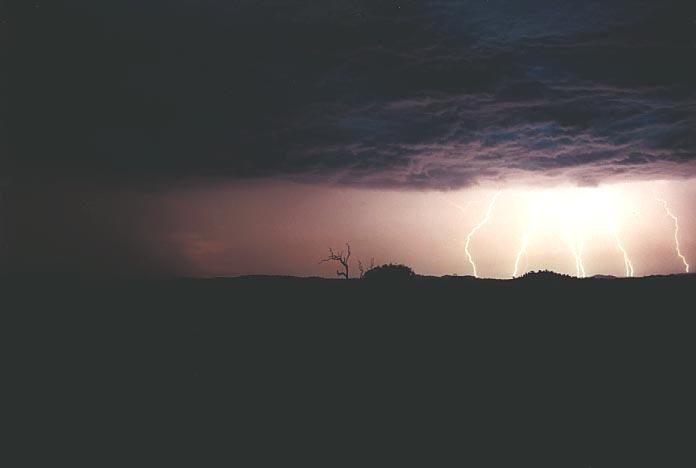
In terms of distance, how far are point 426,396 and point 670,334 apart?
6.96 m

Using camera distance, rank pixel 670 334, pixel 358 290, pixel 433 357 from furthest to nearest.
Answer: pixel 358 290
pixel 670 334
pixel 433 357

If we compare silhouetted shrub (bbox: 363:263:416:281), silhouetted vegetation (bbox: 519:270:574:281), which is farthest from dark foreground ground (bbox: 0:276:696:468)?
silhouetted shrub (bbox: 363:263:416:281)

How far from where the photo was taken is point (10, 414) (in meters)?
7.83

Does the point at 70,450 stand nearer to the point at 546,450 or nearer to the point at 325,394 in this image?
the point at 325,394

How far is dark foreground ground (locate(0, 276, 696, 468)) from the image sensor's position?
22.0 ft

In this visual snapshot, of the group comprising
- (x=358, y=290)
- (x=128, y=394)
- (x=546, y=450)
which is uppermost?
(x=358, y=290)

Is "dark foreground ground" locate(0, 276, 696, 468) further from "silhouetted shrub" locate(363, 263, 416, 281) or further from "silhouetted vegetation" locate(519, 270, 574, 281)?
"silhouetted shrub" locate(363, 263, 416, 281)

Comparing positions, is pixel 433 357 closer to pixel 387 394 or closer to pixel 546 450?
pixel 387 394

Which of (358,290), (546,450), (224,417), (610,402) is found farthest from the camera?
(358,290)

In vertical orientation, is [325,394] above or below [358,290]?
below

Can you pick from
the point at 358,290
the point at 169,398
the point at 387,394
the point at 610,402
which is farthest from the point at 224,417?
the point at 358,290

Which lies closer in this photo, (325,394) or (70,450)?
(70,450)

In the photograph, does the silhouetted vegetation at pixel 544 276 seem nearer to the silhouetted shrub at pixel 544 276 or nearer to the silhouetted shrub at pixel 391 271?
the silhouetted shrub at pixel 544 276

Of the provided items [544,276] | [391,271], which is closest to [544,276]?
[544,276]
